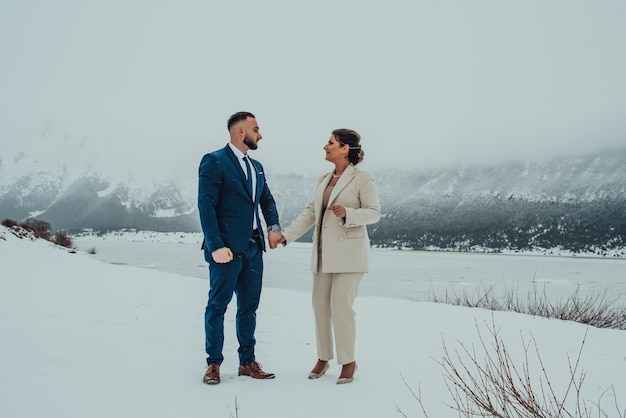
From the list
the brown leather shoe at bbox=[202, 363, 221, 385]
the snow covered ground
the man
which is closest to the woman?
the snow covered ground

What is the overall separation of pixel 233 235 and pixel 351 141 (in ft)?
3.75

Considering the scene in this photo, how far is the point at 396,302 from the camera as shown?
7.62 m

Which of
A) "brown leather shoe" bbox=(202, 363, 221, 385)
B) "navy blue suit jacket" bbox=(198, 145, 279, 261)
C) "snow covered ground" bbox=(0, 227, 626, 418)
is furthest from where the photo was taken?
"navy blue suit jacket" bbox=(198, 145, 279, 261)

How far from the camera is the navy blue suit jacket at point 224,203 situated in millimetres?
3010

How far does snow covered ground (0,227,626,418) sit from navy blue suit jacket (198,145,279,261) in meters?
0.94

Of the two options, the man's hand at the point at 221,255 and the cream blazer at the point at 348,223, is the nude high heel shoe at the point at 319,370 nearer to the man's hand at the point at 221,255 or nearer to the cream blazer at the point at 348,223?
the cream blazer at the point at 348,223

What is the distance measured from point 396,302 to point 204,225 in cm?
530

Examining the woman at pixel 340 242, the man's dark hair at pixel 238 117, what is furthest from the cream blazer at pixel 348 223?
the man's dark hair at pixel 238 117

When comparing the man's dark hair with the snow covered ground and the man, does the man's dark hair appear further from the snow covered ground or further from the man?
the snow covered ground

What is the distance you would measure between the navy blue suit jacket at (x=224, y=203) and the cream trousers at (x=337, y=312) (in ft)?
2.24

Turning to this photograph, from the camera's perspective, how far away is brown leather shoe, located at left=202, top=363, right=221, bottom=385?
113 inches

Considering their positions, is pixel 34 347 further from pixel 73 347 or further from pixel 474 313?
pixel 474 313

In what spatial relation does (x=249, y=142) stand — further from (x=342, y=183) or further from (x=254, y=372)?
(x=254, y=372)

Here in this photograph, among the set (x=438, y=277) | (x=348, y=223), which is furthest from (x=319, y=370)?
(x=438, y=277)
